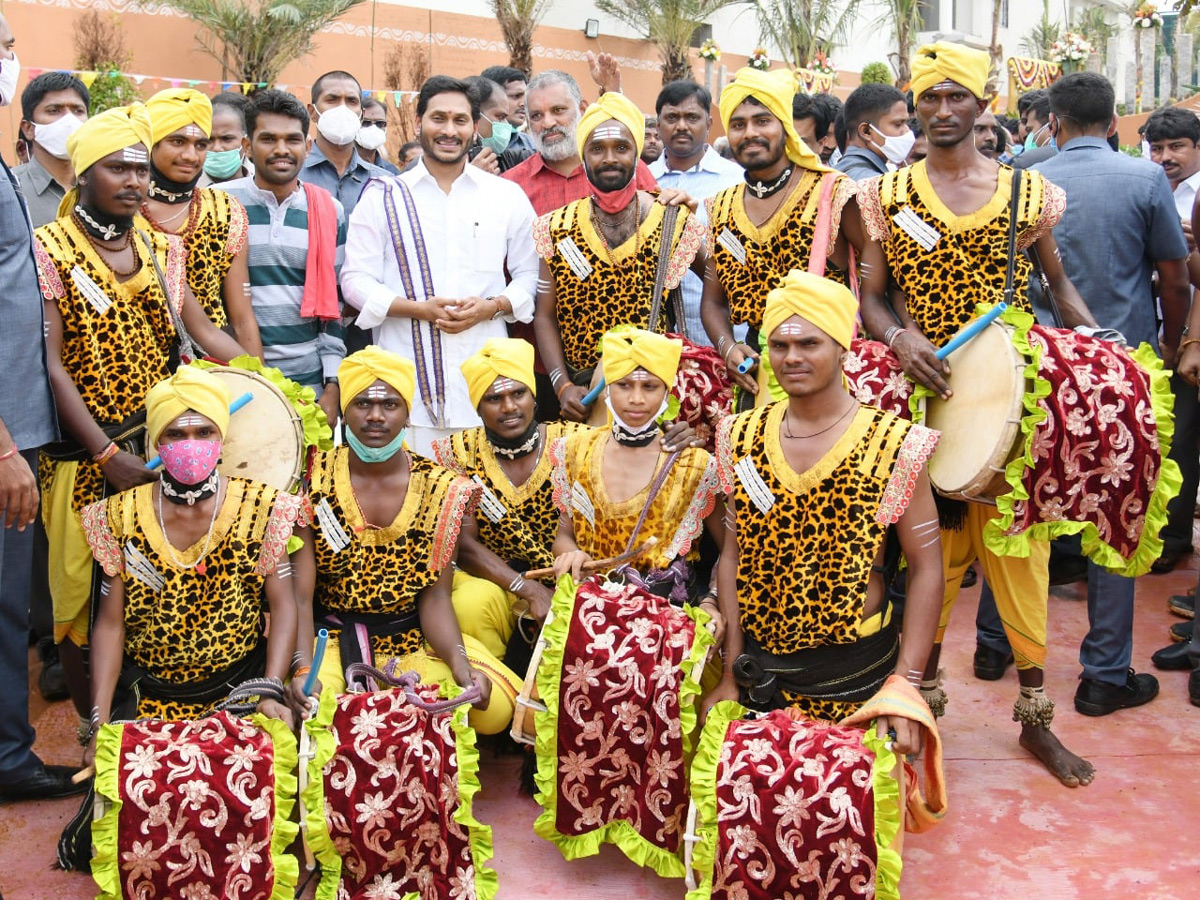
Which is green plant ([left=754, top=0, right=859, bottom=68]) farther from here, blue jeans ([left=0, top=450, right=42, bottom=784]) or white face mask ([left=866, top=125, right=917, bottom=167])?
blue jeans ([left=0, top=450, right=42, bottom=784])

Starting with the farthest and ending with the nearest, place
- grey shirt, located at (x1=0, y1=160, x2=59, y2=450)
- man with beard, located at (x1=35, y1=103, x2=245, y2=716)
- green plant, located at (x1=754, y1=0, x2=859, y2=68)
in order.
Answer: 1. green plant, located at (x1=754, y1=0, x2=859, y2=68)
2. man with beard, located at (x1=35, y1=103, x2=245, y2=716)
3. grey shirt, located at (x1=0, y1=160, x2=59, y2=450)

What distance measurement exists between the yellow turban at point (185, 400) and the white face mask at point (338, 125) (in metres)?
2.78

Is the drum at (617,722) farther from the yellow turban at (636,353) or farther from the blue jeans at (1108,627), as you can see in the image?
the blue jeans at (1108,627)

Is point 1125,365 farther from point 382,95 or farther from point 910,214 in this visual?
point 382,95

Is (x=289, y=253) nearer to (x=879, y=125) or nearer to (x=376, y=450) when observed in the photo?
(x=376, y=450)

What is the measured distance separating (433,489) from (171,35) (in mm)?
18915

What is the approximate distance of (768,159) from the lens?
457 centimetres

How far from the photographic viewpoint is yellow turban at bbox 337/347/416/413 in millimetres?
4172

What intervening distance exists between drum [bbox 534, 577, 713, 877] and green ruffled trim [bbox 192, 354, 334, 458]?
49.5 inches

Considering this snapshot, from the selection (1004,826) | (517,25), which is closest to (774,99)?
(1004,826)

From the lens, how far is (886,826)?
10.9ft

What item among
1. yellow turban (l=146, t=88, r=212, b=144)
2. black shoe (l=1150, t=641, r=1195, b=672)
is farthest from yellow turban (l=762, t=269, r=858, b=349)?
black shoe (l=1150, t=641, r=1195, b=672)

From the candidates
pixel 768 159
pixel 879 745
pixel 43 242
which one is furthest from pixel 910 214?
pixel 43 242

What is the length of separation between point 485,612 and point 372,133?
4.36 m
